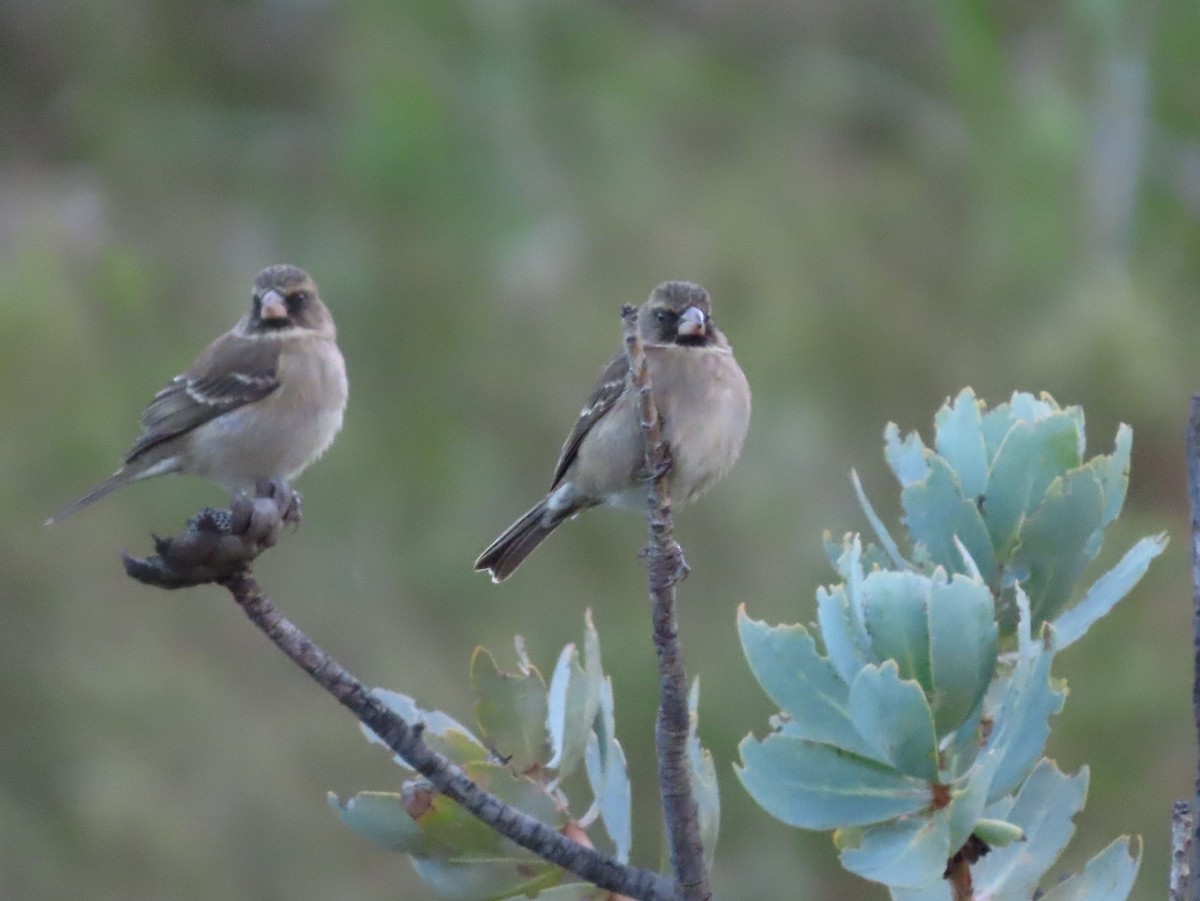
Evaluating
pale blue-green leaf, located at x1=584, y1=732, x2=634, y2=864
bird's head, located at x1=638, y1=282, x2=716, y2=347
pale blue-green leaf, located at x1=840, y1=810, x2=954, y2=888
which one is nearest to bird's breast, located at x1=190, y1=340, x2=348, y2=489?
bird's head, located at x1=638, y1=282, x2=716, y2=347

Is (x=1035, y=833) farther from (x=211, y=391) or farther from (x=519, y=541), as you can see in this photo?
(x=211, y=391)

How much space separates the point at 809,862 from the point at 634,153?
345 cm

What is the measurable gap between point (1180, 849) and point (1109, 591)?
1.02ft

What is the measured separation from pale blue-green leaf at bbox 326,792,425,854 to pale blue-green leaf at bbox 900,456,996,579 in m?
0.67

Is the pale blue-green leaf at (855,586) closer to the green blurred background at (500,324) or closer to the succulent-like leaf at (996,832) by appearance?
Result: the succulent-like leaf at (996,832)

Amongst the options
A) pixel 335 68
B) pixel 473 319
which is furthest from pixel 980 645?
pixel 335 68

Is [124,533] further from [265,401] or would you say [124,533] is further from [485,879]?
[485,879]

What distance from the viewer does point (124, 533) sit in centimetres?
676

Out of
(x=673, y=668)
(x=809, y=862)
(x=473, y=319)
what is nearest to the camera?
(x=673, y=668)

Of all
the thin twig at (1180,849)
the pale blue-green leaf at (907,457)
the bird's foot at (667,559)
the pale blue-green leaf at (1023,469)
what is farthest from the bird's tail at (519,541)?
the thin twig at (1180,849)

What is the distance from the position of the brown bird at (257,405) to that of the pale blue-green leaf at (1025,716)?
309cm

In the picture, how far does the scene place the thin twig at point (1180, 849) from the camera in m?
1.53

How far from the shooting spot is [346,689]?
5.53 ft

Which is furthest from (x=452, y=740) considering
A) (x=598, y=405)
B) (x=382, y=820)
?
(x=598, y=405)
